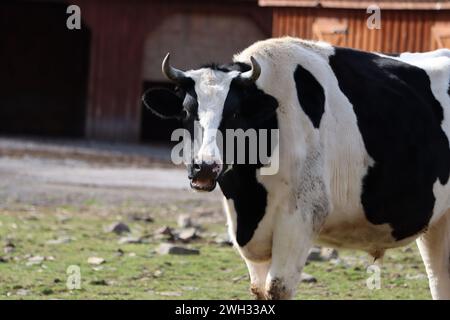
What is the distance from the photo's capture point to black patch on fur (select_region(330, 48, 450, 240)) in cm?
921

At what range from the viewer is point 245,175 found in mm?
8703

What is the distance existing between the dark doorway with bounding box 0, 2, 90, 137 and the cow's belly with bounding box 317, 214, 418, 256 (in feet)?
80.8

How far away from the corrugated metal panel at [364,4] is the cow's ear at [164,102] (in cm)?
1437

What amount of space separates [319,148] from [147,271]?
442 centimetres

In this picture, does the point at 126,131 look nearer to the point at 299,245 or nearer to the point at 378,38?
the point at 378,38

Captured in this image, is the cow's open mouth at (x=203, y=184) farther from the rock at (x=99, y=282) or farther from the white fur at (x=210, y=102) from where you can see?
the rock at (x=99, y=282)

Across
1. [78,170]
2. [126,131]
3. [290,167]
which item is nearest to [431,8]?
[78,170]

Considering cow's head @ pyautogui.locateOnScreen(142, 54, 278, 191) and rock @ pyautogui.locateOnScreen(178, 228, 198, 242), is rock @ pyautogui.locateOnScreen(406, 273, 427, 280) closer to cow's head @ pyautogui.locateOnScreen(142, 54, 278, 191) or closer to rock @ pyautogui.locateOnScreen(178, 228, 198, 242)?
rock @ pyautogui.locateOnScreen(178, 228, 198, 242)

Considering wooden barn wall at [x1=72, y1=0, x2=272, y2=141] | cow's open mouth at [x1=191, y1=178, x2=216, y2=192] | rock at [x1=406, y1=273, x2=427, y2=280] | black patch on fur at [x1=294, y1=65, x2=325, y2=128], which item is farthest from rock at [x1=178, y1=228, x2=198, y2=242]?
wooden barn wall at [x1=72, y1=0, x2=272, y2=141]

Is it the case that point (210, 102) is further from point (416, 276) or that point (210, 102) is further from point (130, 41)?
point (130, 41)

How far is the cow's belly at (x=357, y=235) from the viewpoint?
9.06 m

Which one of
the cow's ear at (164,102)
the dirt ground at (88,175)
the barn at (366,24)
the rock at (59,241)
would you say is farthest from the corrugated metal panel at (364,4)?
the cow's ear at (164,102)

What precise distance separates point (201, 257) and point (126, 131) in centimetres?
1669

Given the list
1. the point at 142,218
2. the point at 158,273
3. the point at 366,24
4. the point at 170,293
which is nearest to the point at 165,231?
the point at 142,218
